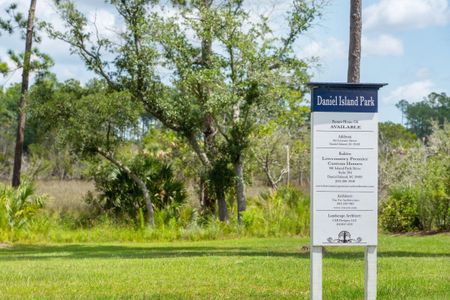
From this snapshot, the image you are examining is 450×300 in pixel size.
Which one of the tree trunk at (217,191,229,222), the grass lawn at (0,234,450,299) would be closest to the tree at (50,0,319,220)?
the tree trunk at (217,191,229,222)

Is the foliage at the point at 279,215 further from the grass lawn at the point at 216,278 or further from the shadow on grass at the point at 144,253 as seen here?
the grass lawn at the point at 216,278

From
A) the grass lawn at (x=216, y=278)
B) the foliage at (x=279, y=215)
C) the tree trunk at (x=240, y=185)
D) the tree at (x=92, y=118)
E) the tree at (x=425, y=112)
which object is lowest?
the grass lawn at (x=216, y=278)

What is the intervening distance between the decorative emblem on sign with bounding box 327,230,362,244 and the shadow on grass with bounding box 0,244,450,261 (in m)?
7.84

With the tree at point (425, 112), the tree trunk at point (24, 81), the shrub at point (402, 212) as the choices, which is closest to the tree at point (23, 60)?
the tree trunk at point (24, 81)

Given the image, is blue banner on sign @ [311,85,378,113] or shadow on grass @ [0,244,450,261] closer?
blue banner on sign @ [311,85,378,113]

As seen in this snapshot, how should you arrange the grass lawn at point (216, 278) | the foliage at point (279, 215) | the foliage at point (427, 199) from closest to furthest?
the grass lawn at point (216, 278) → the foliage at point (427, 199) → the foliage at point (279, 215)

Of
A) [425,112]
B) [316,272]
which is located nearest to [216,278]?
[316,272]

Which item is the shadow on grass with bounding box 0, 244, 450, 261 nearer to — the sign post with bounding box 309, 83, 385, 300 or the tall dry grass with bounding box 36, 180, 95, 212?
the tall dry grass with bounding box 36, 180, 95, 212

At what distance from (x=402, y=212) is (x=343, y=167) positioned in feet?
64.6

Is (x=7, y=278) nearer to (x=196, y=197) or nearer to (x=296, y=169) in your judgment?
(x=196, y=197)

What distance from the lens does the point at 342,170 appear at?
8398mm

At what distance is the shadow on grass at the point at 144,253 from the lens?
56.4 feet

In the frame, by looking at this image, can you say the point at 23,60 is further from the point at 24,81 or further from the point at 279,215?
the point at 279,215

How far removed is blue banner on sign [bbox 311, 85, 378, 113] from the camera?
8.49m
